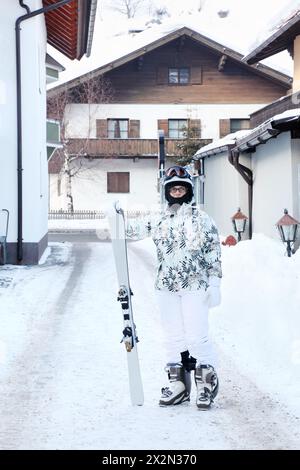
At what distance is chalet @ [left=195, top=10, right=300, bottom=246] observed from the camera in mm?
14156

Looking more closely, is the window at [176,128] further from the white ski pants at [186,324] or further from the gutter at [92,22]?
the white ski pants at [186,324]

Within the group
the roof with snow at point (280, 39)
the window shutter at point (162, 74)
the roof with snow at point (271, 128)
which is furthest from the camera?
the window shutter at point (162, 74)

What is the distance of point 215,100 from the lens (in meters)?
41.5

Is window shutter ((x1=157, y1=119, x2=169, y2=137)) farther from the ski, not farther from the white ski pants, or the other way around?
the white ski pants

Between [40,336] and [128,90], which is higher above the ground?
[128,90]

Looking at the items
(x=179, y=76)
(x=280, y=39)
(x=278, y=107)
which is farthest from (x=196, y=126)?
(x=278, y=107)

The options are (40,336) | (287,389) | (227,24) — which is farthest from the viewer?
(227,24)

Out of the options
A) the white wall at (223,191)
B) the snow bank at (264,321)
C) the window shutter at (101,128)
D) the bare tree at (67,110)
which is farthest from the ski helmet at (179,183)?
the window shutter at (101,128)

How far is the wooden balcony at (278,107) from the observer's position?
48.1ft

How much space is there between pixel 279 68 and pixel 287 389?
36210mm

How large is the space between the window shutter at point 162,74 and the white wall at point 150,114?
1358mm

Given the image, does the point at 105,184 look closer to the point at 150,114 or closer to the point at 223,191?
the point at 150,114
